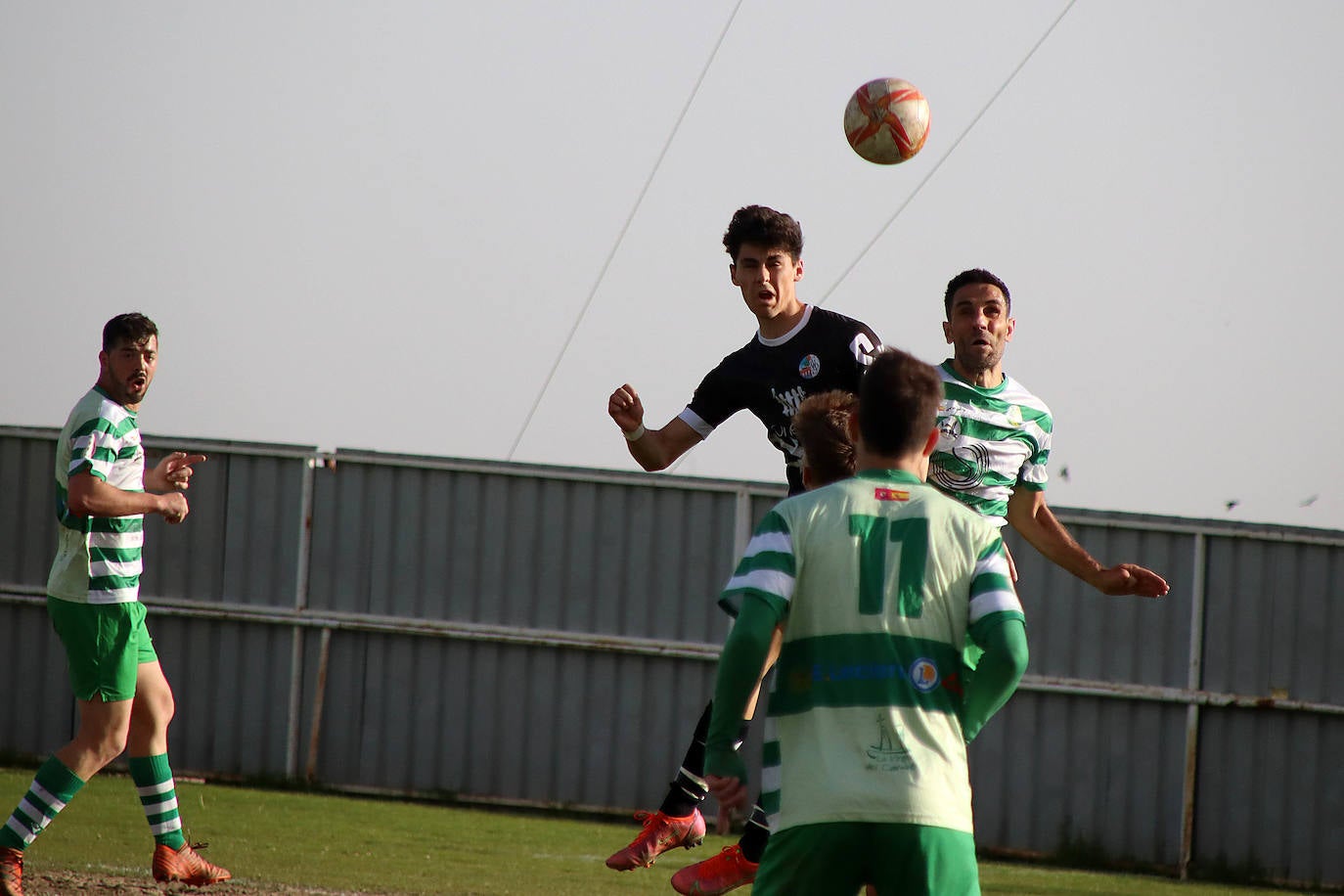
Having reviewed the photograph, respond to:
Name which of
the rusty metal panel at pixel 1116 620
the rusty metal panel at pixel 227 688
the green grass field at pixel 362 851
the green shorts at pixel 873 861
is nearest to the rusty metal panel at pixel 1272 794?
the rusty metal panel at pixel 1116 620

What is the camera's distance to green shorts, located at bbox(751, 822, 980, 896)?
331cm

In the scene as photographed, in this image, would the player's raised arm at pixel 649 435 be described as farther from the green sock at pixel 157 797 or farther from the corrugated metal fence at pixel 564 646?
the corrugated metal fence at pixel 564 646

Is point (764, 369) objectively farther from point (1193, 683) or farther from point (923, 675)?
point (1193, 683)

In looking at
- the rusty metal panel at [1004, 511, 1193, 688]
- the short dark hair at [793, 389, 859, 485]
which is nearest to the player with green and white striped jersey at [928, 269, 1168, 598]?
the short dark hair at [793, 389, 859, 485]

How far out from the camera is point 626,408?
557 centimetres

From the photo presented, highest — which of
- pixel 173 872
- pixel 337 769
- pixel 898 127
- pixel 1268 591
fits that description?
pixel 898 127

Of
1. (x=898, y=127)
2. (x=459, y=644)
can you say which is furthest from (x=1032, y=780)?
(x=898, y=127)

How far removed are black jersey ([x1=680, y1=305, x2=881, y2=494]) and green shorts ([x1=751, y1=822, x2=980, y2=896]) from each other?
81.6 inches

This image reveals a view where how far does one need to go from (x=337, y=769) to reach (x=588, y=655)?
2426 mm

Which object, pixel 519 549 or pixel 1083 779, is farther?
pixel 519 549

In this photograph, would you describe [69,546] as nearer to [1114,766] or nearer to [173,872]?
[173,872]

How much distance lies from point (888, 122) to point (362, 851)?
17.6ft

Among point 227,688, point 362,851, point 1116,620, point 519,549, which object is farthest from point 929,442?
point 227,688

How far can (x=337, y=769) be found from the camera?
13188 mm
